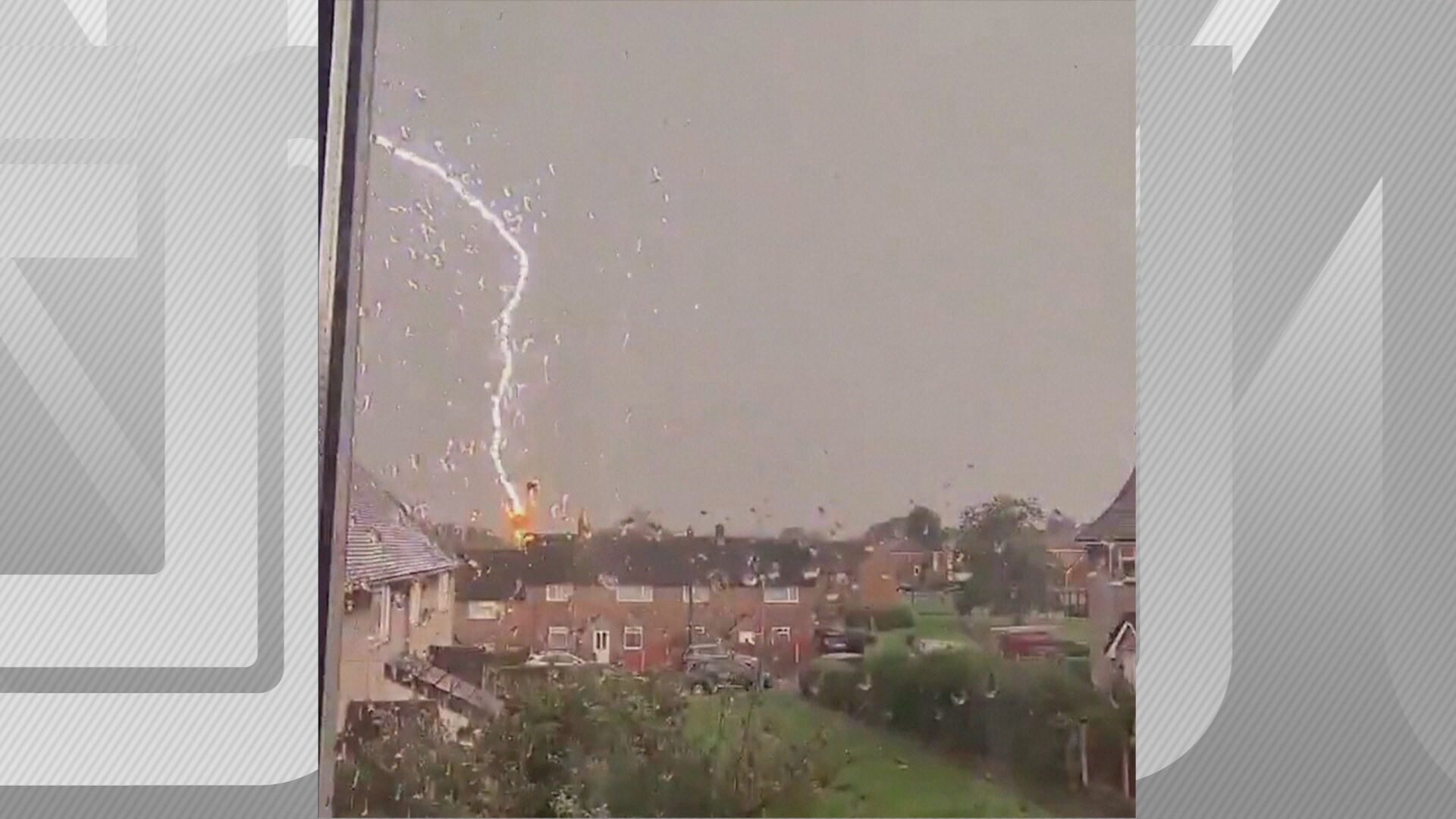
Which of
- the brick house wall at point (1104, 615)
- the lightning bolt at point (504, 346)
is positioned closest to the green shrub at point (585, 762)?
the lightning bolt at point (504, 346)

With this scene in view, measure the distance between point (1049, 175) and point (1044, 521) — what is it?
18.1 inches

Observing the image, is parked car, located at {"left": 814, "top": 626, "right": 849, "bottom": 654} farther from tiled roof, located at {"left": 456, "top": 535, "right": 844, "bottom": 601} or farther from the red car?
the red car

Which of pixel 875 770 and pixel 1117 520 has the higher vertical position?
pixel 1117 520

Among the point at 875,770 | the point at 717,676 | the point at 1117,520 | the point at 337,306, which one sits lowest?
the point at 875,770

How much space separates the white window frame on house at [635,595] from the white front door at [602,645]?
50mm

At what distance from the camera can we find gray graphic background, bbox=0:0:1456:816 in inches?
55.0

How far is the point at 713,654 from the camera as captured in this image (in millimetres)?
1438

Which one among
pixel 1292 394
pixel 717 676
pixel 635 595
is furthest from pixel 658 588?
pixel 1292 394

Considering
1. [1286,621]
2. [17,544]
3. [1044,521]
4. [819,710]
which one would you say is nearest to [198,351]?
[17,544]

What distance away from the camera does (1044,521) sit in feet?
4.72

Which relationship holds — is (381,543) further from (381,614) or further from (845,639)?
(845,639)

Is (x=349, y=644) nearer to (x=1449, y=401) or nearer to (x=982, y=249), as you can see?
(x=982, y=249)

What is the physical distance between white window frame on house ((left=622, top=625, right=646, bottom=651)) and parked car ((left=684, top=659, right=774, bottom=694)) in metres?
0.07

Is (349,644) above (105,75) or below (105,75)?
below
